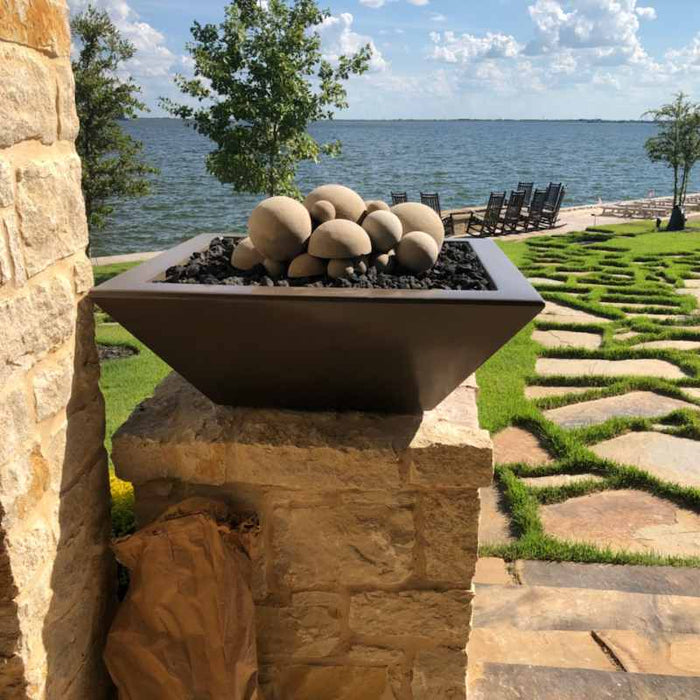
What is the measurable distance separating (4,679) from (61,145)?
1.17m

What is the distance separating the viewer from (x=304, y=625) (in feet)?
5.98

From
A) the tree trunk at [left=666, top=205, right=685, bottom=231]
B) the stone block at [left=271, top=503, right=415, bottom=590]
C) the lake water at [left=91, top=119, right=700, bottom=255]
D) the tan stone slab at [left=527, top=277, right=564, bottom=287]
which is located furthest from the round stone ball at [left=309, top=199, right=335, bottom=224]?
the tree trunk at [left=666, top=205, right=685, bottom=231]

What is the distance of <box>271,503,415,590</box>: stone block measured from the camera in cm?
175

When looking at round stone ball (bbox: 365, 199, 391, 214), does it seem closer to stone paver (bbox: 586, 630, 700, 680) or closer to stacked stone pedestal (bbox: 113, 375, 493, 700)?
stacked stone pedestal (bbox: 113, 375, 493, 700)

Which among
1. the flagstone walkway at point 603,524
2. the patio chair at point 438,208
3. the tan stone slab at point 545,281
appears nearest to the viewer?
the flagstone walkway at point 603,524

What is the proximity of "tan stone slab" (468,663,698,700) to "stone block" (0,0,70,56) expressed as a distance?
215 centimetres

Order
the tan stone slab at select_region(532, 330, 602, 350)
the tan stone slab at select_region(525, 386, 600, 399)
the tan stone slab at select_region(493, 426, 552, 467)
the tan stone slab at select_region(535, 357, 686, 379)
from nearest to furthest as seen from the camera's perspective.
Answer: the tan stone slab at select_region(493, 426, 552, 467) < the tan stone slab at select_region(525, 386, 600, 399) < the tan stone slab at select_region(535, 357, 686, 379) < the tan stone slab at select_region(532, 330, 602, 350)

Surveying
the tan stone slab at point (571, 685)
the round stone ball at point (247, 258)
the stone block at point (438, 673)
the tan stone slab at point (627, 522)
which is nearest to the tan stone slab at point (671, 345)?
the tan stone slab at point (627, 522)

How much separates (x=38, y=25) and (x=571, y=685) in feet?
7.66

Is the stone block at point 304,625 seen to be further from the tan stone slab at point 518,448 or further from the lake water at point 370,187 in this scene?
the lake water at point 370,187

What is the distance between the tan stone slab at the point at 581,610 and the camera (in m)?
2.52

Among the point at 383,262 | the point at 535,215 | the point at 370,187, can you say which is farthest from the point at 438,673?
the point at 370,187

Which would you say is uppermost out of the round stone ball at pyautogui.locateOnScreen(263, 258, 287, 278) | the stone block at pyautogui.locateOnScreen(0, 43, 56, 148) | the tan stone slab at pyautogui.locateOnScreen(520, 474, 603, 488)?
the stone block at pyautogui.locateOnScreen(0, 43, 56, 148)

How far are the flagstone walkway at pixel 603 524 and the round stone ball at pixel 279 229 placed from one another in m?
1.52
